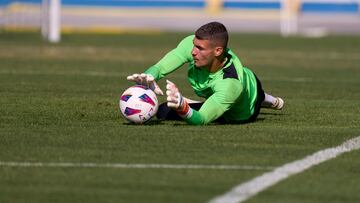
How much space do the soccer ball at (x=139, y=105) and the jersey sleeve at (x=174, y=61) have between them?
0.50m

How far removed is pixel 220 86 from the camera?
1059 centimetres

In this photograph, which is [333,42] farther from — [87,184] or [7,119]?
[87,184]

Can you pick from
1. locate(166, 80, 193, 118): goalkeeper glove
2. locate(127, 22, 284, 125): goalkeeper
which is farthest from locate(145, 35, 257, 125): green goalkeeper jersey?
locate(166, 80, 193, 118): goalkeeper glove

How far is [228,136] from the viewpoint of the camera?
9.86 meters

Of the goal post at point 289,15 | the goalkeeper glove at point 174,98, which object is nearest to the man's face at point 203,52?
the goalkeeper glove at point 174,98

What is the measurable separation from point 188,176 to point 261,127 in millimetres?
3077

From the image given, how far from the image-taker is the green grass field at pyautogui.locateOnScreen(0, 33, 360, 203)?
7.24m

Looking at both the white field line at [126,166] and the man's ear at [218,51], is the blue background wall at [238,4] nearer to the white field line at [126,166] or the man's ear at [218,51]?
the man's ear at [218,51]

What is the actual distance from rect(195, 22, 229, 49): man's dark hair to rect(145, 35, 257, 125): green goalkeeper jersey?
10.0 inches

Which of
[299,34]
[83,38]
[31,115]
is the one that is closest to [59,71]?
[31,115]

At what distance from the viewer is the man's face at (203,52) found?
34.9 feet

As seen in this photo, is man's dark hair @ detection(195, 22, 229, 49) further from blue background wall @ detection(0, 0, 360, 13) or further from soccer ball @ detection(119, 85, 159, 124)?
blue background wall @ detection(0, 0, 360, 13)

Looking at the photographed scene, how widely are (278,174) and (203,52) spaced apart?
9.76 feet

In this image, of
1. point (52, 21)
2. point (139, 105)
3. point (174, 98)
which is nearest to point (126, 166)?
point (174, 98)
